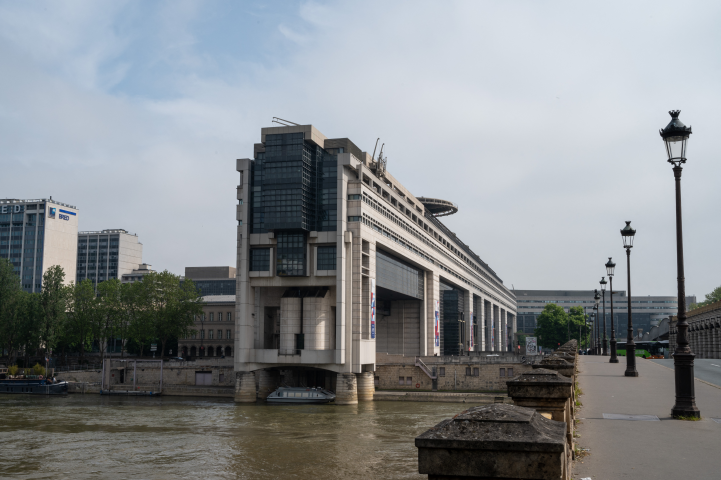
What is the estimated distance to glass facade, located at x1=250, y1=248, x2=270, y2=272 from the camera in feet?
240

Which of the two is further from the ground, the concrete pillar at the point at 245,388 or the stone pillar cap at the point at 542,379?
the stone pillar cap at the point at 542,379

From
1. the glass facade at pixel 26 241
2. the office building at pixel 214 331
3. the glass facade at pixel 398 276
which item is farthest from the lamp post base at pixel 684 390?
the glass facade at pixel 26 241

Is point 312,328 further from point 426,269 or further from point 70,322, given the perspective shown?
point 70,322

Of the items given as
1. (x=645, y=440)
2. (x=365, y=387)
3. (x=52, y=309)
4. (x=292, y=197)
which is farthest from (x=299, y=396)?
(x=645, y=440)

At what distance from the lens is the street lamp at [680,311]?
55.9 ft

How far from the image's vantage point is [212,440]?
43.8 m

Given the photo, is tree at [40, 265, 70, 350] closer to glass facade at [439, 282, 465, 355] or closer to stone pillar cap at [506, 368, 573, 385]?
glass facade at [439, 282, 465, 355]

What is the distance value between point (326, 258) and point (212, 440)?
31.0 meters

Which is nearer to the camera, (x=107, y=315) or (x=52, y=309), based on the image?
(x=52, y=309)

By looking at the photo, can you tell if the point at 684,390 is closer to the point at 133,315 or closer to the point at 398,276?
the point at 398,276

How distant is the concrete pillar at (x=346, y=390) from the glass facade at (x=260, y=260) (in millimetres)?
14434

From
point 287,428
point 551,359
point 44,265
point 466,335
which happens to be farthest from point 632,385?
point 44,265

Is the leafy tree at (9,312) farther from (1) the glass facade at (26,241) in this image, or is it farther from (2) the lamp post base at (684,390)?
(2) the lamp post base at (684,390)

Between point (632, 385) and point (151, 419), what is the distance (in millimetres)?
42742
